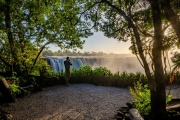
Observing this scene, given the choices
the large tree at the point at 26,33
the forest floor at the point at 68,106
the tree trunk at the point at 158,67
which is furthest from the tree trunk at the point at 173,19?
the large tree at the point at 26,33

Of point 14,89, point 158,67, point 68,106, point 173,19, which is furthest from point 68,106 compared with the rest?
point 173,19

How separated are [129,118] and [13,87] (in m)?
8.12

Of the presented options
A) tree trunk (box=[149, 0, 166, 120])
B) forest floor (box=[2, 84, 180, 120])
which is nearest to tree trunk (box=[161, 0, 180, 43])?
tree trunk (box=[149, 0, 166, 120])

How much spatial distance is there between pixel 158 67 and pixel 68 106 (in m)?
6.13

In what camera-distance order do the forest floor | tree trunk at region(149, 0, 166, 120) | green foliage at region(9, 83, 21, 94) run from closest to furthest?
tree trunk at region(149, 0, 166, 120), the forest floor, green foliage at region(9, 83, 21, 94)

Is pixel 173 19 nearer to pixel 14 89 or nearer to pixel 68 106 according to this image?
pixel 68 106

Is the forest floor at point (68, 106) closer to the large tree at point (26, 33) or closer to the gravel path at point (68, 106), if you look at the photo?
the gravel path at point (68, 106)

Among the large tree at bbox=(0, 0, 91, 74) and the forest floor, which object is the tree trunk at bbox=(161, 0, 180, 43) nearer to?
the forest floor

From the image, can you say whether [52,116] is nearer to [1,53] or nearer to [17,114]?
[17,114]

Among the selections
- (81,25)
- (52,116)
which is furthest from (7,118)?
(81,25)

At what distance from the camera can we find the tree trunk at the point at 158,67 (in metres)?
5.81

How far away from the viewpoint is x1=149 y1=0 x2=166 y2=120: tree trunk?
5812mm

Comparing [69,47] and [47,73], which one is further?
[47,73]

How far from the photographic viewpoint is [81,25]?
10.6m
